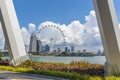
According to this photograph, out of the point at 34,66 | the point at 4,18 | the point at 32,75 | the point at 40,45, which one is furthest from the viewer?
the point at 40,45

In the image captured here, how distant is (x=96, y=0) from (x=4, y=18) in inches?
276

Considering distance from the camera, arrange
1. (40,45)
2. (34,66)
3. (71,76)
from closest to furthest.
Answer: (71,76) < (34,66) < (40,45)

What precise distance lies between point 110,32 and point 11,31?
7.42m

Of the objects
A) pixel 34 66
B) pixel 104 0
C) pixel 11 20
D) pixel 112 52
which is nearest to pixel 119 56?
pixel 112 52

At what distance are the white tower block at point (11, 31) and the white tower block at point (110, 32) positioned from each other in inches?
267

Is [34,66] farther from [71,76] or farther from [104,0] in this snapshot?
[104,0]

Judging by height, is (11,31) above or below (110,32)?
above

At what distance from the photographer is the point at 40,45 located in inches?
1465

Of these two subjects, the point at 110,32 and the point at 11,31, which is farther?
the point at 11,31

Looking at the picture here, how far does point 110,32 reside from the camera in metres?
11.5

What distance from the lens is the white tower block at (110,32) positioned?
1141 cm

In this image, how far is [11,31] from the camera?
16922mm

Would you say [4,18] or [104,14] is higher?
[4,18]

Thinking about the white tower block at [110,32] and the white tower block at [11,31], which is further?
the white tower block at [11,31]
